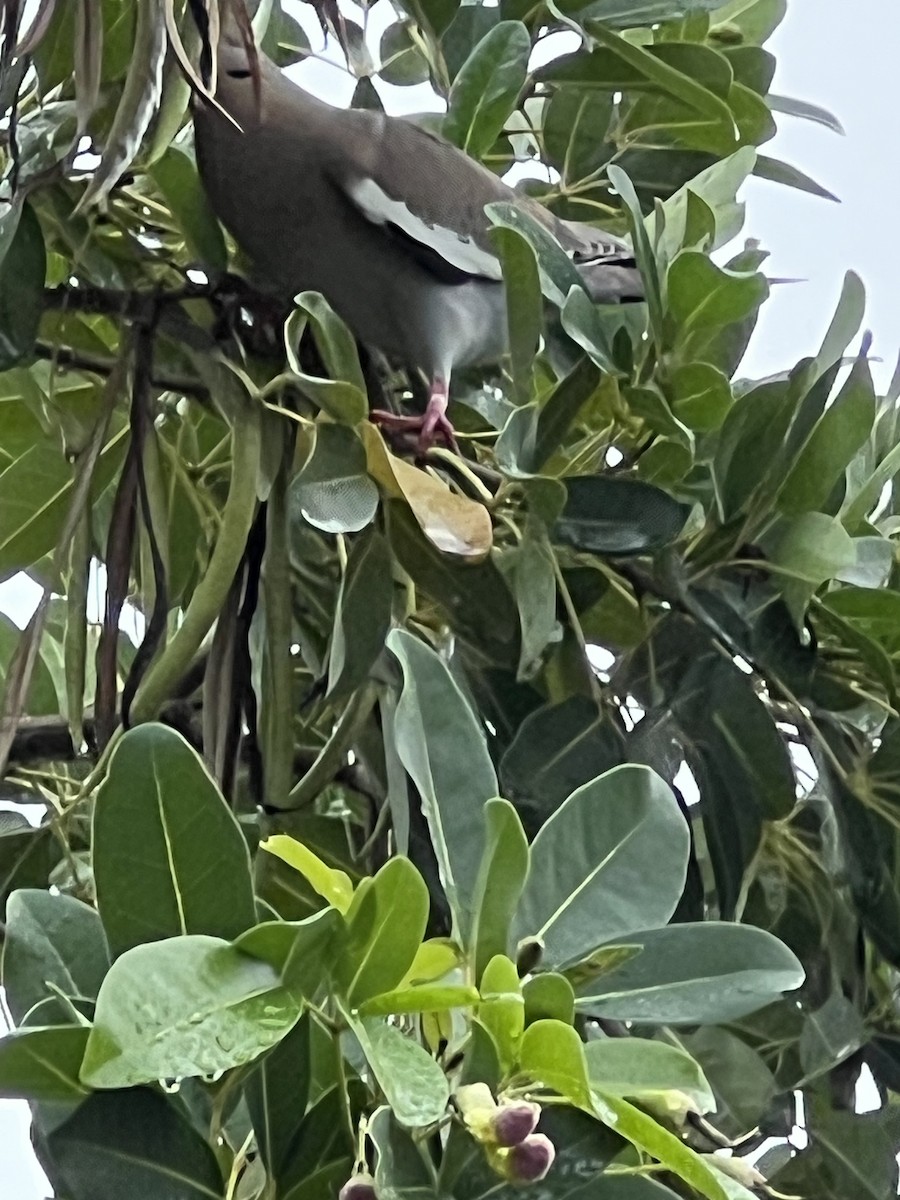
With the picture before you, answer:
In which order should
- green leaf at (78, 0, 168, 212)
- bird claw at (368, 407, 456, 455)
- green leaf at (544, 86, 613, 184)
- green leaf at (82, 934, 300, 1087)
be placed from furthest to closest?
green leaf at (544, 86, 613, 184) → bird claw at (368, 407, 456, 455) → green leaf at (78, 0, 168, 212) → green leaf at (82, 934, 300, 1087)

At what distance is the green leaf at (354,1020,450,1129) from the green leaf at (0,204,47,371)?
0.33m

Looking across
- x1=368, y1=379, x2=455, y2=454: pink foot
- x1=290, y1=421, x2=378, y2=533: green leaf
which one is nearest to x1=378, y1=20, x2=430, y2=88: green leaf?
x1=368, y1=379, x2=455, y2=454: pink foot

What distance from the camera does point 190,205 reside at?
22.9 inches

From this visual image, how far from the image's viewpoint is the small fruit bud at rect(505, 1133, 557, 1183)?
12.0 inches

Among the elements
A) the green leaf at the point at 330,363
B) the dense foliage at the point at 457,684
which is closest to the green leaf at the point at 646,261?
the dense foliage at the point at 457,684

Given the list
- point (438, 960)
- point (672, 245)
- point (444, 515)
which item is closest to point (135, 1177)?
point (438, 960)

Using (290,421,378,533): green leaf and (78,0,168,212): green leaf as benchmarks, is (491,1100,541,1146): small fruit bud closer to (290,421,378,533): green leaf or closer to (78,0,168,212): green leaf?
(290,421,378,533): green leaf

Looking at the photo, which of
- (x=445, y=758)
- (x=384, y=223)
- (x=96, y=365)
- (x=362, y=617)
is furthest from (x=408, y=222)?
(x=445, y=758)

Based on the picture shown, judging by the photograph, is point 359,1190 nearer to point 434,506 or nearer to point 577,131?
point 434,506

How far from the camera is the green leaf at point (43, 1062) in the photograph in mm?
303

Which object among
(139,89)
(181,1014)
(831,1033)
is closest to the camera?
(181,1014)

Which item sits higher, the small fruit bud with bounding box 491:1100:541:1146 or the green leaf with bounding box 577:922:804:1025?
the small fruit bud with bounding box 491:1100:541:1146

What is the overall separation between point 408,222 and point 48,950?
1.61 feet

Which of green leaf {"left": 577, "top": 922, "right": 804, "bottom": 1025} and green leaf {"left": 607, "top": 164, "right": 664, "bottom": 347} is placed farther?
green leaf {"left": 607, "top": 164, "right": 664, "bottom": 347}
